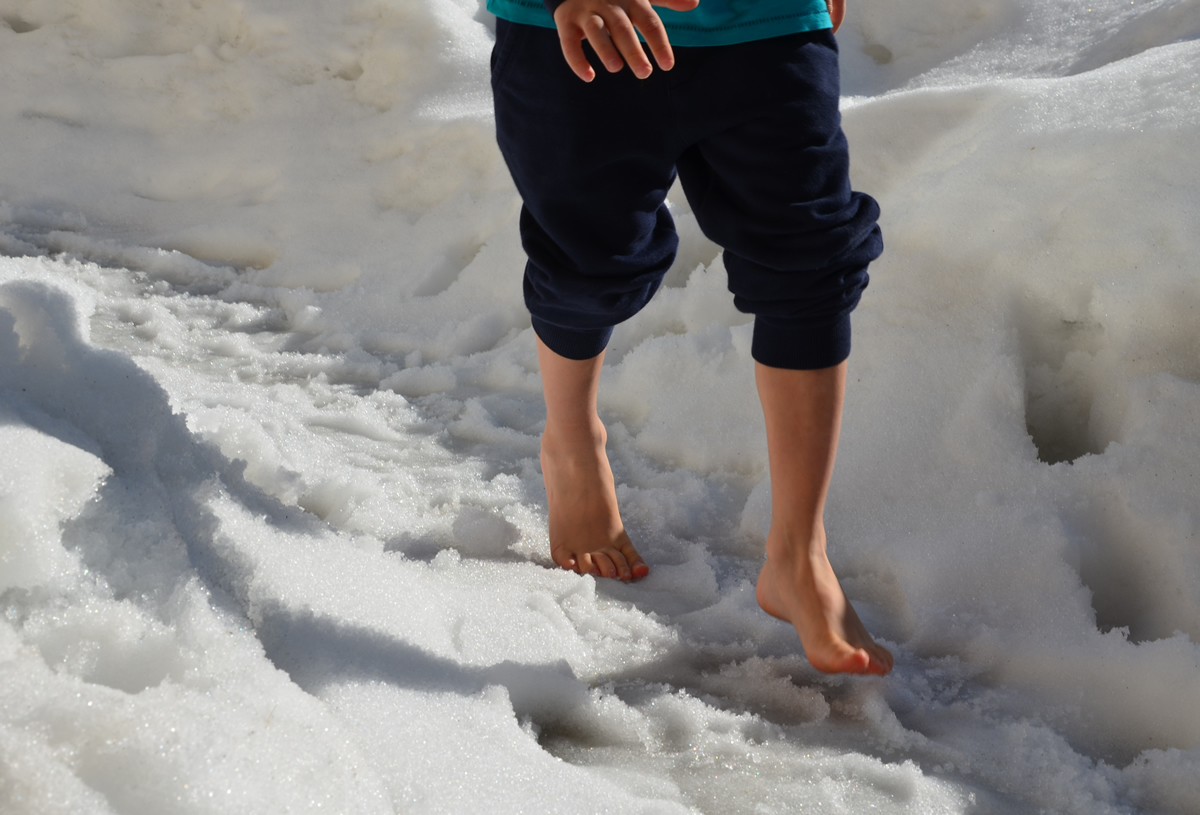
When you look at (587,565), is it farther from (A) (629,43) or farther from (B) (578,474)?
(A) (629,43)

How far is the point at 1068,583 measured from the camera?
42.5 inches

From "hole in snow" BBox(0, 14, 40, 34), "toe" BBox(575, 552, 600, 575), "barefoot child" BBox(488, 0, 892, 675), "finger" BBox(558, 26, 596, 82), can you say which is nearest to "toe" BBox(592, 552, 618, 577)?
Answer: "toe" BBox(575, 552, 600, 575)

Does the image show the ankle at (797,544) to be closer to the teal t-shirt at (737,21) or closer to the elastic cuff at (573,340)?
the elastic cuff at (573,340)

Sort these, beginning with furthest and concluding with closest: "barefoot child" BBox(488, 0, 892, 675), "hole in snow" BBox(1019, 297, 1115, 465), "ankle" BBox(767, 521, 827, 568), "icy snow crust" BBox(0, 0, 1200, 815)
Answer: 1. "hole in snow" BBox(1019, 297, 1115, 465)
2. "ankle" BBox(767, 521, 827, 568)
3. "barefoot child" BBox(488, 0, 892, 675)
4. "icy snow crust" BBox(0, 0, 1200, 815)

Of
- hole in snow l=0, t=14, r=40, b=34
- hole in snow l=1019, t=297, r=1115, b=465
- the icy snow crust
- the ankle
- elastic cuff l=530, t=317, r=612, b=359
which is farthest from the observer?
hole in snow l=0, t=14, r=40, b=34

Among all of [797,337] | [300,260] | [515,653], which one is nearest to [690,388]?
[797,337]

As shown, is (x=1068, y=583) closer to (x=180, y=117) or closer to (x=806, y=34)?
(x=806, y=34)

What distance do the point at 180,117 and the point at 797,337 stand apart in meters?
2.09

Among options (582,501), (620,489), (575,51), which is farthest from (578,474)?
(575,51)

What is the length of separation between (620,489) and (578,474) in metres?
0.16

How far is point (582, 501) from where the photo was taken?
1.24 meters

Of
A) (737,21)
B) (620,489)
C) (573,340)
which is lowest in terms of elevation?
(620,489)

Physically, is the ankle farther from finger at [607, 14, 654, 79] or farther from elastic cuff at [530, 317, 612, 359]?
finger at [607, 14, 654, 79]

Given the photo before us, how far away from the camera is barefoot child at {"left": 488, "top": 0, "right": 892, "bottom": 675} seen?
3.07ft
